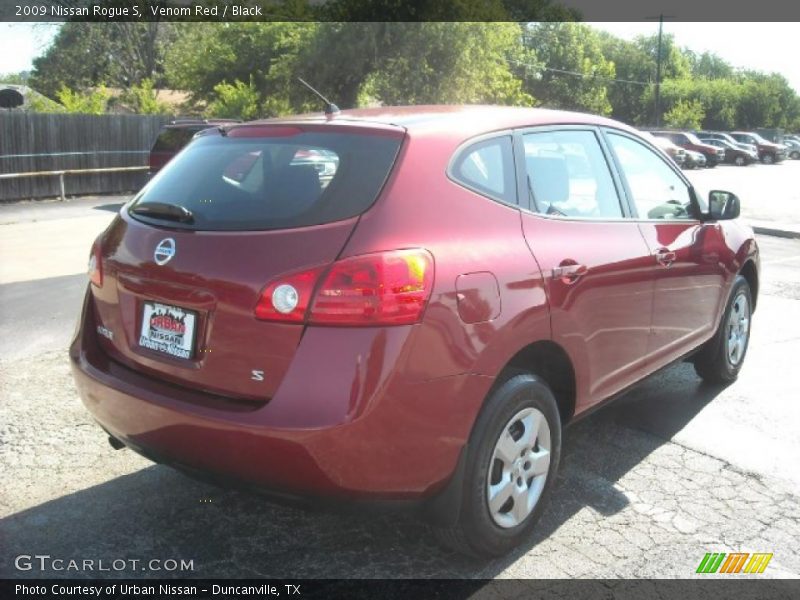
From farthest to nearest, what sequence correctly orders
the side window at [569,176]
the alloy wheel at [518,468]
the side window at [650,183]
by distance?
the side window at [650,183], the side window at [569,176], the alloy wheel at [518,468]

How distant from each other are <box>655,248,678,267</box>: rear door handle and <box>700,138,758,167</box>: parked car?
42819mm

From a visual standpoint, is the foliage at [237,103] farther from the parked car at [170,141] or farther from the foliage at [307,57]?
the parked car at [170,141]

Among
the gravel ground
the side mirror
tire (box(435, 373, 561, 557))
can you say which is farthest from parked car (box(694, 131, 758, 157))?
tire (box(435, 373, 561, 557))

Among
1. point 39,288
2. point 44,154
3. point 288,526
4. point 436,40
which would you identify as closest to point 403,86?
point 436,40

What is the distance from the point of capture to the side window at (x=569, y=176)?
340 centimetres

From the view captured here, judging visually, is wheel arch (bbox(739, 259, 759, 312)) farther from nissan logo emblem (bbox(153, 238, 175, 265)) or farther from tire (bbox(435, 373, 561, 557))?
nissan logo emblem (bbox(153, 238, 175, 265))

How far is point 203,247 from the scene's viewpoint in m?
2.79

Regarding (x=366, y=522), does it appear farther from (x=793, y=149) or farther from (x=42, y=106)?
(x=793, y=149)

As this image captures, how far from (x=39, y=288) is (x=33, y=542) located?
554 cm

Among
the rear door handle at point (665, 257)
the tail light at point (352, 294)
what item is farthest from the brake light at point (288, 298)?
the rear door handle at point (665, 257)

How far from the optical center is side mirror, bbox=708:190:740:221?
467 centimetres

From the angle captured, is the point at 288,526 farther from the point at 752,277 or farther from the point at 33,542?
the point at 752,277

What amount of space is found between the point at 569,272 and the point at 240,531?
1770 millimetres

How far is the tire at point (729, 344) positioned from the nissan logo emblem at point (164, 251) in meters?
3.54
